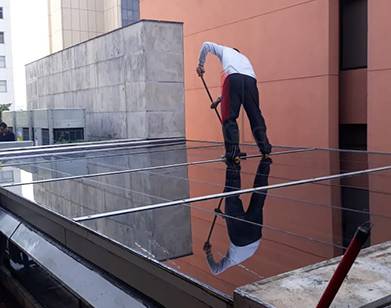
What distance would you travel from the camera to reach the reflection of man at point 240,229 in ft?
8.77

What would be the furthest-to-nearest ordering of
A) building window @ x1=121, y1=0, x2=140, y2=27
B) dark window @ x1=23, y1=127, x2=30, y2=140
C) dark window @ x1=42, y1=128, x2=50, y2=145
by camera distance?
building window @ x1=121, y1=0, x2=140, y2=27, dark window @ x1=23, y1=127, x2=30, y2=140, dark window @ x1=42, y1=128, x2=50, y2=145

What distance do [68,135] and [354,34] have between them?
8149mm

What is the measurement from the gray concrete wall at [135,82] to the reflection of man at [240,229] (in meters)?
6.19

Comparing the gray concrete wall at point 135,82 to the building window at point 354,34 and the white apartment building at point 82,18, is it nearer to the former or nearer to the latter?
the building window at point 354,34

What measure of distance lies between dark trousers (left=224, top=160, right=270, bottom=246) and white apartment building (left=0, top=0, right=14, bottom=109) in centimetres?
6163

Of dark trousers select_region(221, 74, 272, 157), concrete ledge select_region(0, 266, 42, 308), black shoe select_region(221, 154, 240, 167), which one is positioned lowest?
concrete ledge select_region(0, 266, 42, 308)

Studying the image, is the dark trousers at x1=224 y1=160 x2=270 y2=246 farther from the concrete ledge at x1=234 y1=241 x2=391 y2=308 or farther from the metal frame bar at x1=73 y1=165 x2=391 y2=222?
the concrete ledge at x1=234 y1=241 x2=391 y2=308

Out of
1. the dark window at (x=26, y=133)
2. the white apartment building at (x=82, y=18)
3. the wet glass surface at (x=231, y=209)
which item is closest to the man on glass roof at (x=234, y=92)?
the wet glass surface at (x=231, y=209)

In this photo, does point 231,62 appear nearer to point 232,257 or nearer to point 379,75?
point 379,75

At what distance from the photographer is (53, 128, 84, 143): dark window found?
541 inches

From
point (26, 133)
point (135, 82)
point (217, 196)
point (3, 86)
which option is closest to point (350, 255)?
point (217, 196)

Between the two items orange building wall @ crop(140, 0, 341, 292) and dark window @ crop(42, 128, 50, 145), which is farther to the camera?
dark window @ crop(42, 128, 50, 145)

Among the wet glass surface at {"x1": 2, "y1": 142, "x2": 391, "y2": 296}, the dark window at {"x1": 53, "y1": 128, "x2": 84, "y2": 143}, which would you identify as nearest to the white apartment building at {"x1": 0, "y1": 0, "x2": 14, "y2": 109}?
the dark window at {"x1": 53, "y1": 128, "x2": 84, "y2": 143}

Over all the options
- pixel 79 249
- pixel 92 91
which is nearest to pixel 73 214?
pixel 79 249
